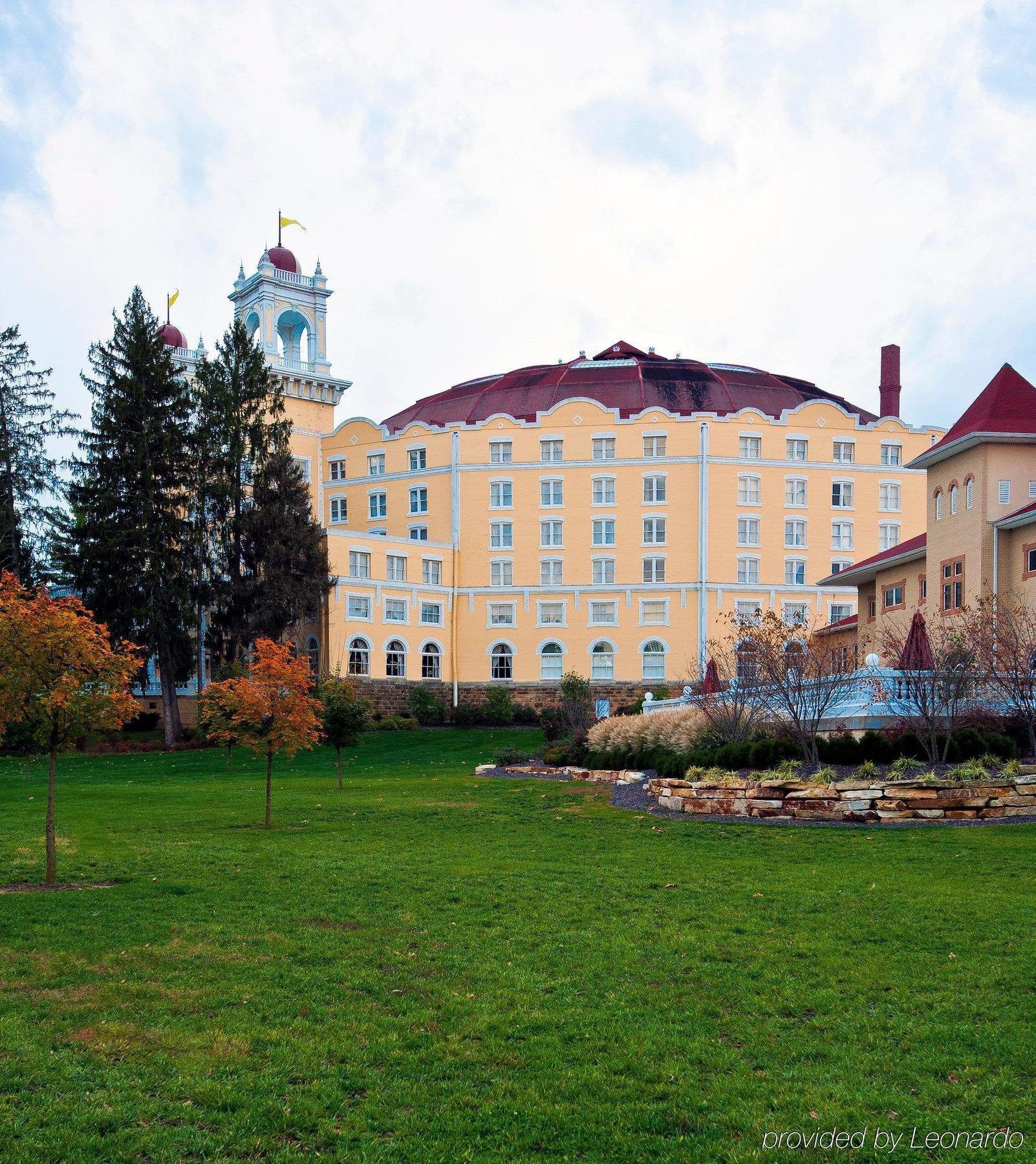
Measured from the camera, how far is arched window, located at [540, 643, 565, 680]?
203ft

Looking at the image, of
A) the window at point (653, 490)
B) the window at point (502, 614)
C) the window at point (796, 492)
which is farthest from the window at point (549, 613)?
the window at point (796, 492)

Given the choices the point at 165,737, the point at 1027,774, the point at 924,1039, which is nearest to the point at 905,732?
the point at 1027,774

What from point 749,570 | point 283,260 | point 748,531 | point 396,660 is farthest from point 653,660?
point 283,260

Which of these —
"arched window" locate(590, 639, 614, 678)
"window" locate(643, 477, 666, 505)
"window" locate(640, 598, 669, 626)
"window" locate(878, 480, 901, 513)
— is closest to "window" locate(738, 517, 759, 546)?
"window" locate(643, 477, 666, 505)

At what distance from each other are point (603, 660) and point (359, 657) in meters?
13.4

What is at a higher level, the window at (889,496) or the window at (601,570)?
the window at (889,496)

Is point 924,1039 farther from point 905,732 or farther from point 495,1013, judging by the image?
point 905,732

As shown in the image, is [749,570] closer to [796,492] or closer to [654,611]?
[796,492]

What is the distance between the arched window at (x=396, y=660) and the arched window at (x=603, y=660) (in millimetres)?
10244

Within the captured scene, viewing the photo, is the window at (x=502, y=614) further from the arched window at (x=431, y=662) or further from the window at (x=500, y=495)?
the window at (x=500, y=495)

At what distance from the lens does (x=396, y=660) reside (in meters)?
59.5

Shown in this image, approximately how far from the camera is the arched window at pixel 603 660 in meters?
61.5

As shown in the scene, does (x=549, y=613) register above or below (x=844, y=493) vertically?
below

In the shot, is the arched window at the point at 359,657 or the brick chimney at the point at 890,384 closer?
the arched window at the point at 359,657
